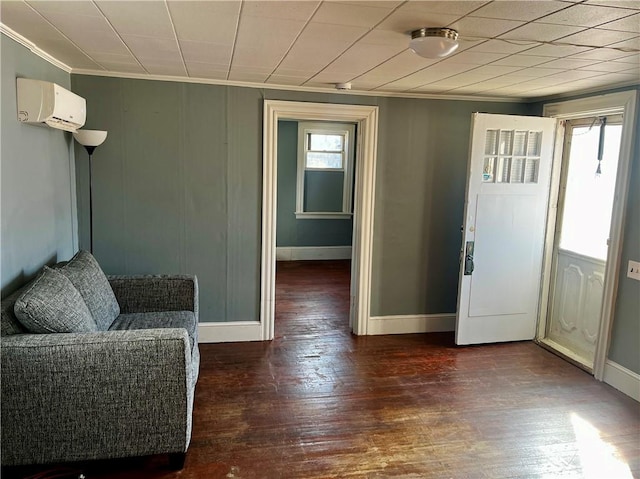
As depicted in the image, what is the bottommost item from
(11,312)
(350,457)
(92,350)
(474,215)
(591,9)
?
(350,457)

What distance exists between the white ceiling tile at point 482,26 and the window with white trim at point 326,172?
539 cm

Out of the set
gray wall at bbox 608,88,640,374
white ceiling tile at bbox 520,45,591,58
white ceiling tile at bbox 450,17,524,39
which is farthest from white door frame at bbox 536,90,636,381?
white ceiling tile at bbox 450,17,524,39

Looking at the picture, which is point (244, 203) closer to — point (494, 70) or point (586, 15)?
point (494, 70)

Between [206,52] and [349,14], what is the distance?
1.13 metres

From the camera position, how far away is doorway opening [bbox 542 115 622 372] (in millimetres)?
3805

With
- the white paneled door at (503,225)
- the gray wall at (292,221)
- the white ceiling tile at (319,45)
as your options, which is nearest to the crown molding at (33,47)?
the white ceiling tile at (319,45)

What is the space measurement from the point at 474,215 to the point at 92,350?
121 inches

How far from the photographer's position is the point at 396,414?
302 centimetres

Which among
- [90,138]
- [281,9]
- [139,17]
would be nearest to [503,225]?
[281,9]

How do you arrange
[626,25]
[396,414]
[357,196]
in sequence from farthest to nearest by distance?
1. [357,196]
2. [396,414]
3. [626,25]

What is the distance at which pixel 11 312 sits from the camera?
2.26 m

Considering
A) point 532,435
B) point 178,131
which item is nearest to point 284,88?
point 178,131

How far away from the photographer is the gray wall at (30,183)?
2469 millimetres

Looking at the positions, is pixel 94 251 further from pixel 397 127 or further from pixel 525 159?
pixel 525 159
